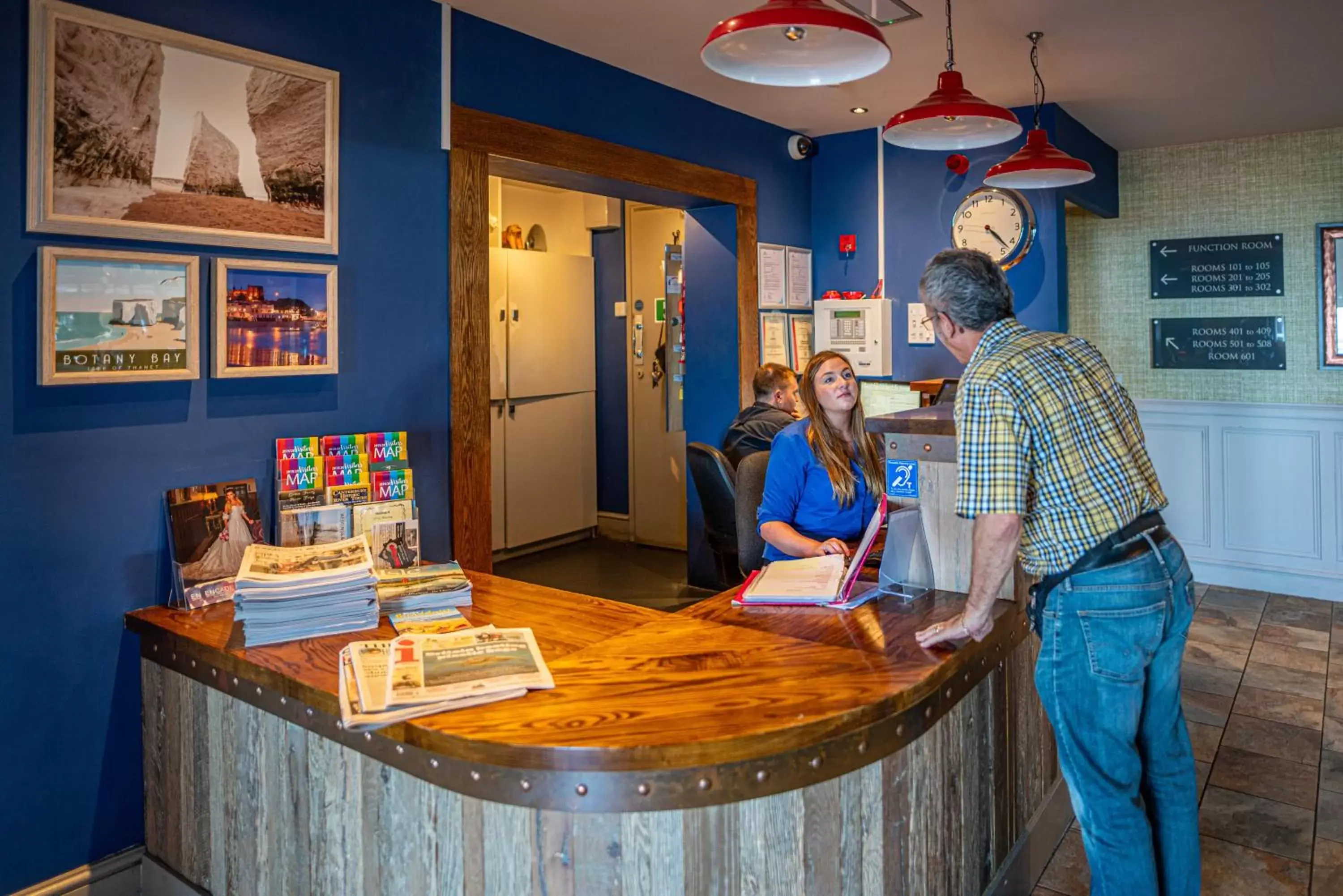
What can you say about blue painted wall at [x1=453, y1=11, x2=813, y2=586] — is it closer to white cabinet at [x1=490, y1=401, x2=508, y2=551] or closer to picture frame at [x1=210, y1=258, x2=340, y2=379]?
picture frame at [x1=210, y1=258, x2=340, y2=379]

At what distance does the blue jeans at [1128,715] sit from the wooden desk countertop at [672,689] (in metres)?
0.23

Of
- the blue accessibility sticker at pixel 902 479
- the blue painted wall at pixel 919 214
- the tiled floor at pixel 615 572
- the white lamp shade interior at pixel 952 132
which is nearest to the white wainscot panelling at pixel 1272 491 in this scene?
the blue painted wall at pixel 919 214

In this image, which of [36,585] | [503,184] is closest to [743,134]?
[503,184]

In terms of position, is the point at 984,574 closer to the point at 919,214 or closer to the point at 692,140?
the point at 692,140

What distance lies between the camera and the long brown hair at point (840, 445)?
10.1 feet

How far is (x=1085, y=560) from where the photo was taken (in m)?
1.99

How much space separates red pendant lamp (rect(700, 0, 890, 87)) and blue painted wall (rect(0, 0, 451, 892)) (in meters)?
1.51

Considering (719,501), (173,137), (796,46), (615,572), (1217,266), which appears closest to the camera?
(796,46)

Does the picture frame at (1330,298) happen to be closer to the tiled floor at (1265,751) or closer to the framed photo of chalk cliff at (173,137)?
the tiled floor at (1265,751)

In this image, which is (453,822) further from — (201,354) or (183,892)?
(201,354)

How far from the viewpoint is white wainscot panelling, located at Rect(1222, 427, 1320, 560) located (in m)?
5.58

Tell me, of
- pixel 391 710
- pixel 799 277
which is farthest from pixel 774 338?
pixel 391 710

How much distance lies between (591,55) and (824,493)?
2.26 metres

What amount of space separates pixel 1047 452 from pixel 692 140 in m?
3.34
